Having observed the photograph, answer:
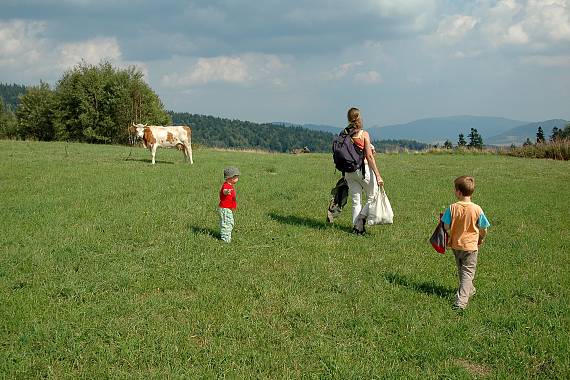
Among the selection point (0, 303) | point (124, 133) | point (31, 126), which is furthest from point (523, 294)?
point (31, 126)

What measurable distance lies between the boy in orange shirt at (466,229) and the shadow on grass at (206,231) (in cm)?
450

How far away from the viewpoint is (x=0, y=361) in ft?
15.4

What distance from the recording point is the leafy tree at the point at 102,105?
55969mm

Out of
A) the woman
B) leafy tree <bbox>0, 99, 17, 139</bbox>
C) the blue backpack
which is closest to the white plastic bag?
the woman

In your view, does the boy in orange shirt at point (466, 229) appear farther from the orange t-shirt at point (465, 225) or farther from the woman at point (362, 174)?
the woman at point (362, 174)

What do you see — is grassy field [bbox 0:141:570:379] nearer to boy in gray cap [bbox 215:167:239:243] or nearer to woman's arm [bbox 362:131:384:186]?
boy in gray cap [bbox 215:167:239:243]

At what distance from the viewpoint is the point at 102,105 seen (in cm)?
5656

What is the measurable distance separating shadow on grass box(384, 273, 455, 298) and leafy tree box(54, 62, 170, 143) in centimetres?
5236

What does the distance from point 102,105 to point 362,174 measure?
53.2 m

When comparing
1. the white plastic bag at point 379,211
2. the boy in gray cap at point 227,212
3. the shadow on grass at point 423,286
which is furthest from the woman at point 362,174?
the boy in gray cap at point 227,212

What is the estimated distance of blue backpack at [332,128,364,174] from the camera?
9555 mm

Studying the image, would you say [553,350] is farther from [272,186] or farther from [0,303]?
[272,186]

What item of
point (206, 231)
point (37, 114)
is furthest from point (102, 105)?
point (206, 231)

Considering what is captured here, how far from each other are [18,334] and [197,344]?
6.49 feet
